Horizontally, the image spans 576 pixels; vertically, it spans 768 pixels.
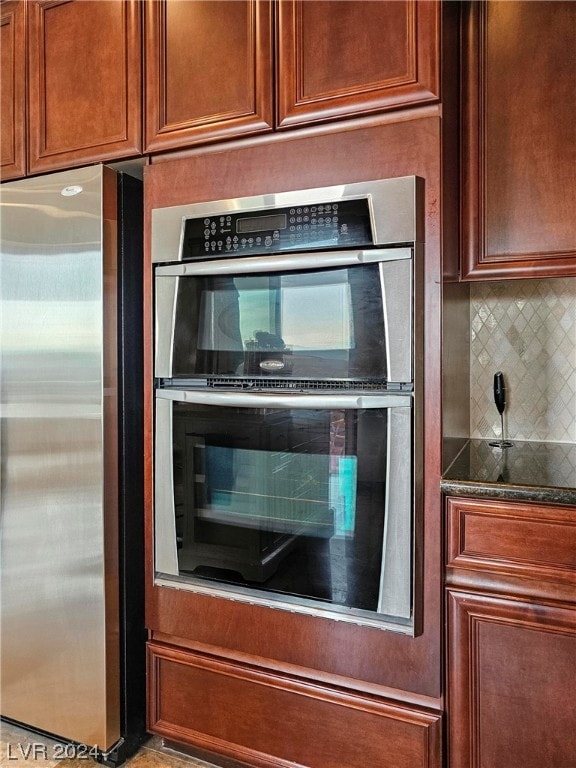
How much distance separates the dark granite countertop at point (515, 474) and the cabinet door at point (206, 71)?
1018 mm

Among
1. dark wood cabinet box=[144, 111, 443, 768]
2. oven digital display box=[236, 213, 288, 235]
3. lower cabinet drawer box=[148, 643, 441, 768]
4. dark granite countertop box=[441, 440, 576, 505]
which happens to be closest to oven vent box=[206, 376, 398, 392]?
dark wood cabinet box=[144, 111, 443, 768]

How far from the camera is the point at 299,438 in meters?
1.42

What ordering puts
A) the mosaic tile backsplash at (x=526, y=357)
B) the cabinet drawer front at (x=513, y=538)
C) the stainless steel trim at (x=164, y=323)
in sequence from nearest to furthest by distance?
the cabinet drawer front at (x=513, y=538) < the stainless steel trim at (x=164, y=323) < the mosaic tile backsplash at (x=526, y=357)

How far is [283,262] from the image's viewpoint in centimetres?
140

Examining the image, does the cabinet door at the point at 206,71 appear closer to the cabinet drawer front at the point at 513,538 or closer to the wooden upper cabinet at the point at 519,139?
the wooden upper cabinet at the point at 519,139

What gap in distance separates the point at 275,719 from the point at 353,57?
5.61 ft

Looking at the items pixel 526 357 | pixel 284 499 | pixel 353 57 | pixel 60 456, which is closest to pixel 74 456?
pixel 60 456

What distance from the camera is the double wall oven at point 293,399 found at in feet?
4.29

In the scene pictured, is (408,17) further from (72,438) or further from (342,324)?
(72,438)

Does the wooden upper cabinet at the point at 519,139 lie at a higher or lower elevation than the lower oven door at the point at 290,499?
higher

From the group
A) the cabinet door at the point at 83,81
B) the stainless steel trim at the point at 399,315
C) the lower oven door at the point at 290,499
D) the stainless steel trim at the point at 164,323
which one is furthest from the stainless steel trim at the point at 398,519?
the cabinet door at the point at 83,81

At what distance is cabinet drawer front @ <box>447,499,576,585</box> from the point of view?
48.1 inches

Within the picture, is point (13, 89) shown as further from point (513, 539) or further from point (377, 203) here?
point (513, 539)

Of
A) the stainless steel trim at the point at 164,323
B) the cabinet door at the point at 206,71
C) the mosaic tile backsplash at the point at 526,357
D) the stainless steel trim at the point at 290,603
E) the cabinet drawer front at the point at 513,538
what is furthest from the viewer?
the mosaic tile backsplash at the point at 526,357
